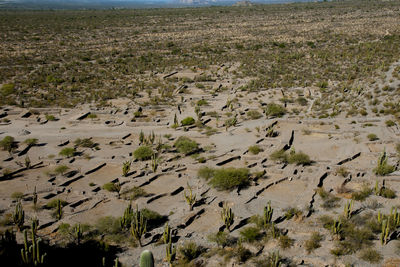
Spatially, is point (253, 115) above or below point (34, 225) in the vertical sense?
above

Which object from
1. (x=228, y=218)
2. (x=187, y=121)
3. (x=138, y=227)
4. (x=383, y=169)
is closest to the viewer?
(x=138, y=227)

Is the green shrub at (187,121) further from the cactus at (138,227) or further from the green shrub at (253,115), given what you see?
the cactus at (138,227)

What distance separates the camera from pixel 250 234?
1304 cm

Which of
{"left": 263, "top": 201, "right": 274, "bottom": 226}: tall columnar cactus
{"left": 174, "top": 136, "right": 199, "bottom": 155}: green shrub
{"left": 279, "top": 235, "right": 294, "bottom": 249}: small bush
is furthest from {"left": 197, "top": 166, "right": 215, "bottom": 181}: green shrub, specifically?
{"left": 279, "top": 235, "right": 294, "bottom": 249}: small bush

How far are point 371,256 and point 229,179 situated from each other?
6.97 meters

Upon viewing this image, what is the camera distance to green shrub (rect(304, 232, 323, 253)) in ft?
40.6

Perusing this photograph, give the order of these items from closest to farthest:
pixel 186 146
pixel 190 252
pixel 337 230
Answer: pixel 190 252 < pixel 337 230 < pixel 186 146

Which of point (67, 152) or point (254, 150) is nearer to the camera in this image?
point (254, 150)

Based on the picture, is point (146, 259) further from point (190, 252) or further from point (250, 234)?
point (250, 234)

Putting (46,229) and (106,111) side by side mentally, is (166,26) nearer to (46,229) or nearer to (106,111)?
(106,111)

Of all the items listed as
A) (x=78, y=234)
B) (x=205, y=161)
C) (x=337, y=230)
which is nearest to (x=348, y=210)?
(x=337, y=230)

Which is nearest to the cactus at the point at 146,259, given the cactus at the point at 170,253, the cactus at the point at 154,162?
the cactus at the point at 170,253

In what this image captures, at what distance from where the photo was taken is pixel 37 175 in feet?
62.9

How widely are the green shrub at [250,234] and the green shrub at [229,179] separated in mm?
3630
